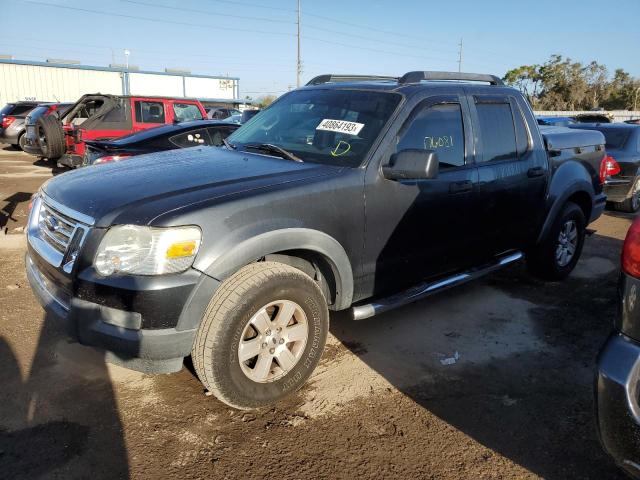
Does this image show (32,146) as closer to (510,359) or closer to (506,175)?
(506,175)

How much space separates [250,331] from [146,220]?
0.84 metres

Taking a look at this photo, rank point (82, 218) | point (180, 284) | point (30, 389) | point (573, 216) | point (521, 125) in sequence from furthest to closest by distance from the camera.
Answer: point (573, 216) → point (521, 125) → point (30, 389) → point (82, 218) → point (180, 284)

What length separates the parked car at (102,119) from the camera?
9.86 meters

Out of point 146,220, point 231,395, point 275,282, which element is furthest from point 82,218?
point 231,395

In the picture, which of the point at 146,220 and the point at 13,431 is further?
the point at 13,431

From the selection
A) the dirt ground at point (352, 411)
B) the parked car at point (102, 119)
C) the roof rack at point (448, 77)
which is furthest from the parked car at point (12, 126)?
the roof rack at point (448, 77)

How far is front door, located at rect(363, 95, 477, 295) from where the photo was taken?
328 cm

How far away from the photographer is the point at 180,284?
7.97 feet

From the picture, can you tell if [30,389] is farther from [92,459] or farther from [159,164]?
[159,164]

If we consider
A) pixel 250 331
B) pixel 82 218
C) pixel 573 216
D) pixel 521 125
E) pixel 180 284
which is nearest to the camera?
pixel 180 284

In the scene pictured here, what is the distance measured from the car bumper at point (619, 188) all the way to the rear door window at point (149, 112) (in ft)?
30.9

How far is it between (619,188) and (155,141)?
7.56 m

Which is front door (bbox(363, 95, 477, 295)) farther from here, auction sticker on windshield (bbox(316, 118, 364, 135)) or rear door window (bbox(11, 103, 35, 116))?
rear door window (bbox(11, 103, 35, 116))

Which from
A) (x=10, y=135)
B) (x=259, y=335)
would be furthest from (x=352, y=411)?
(x=10, y=135)
